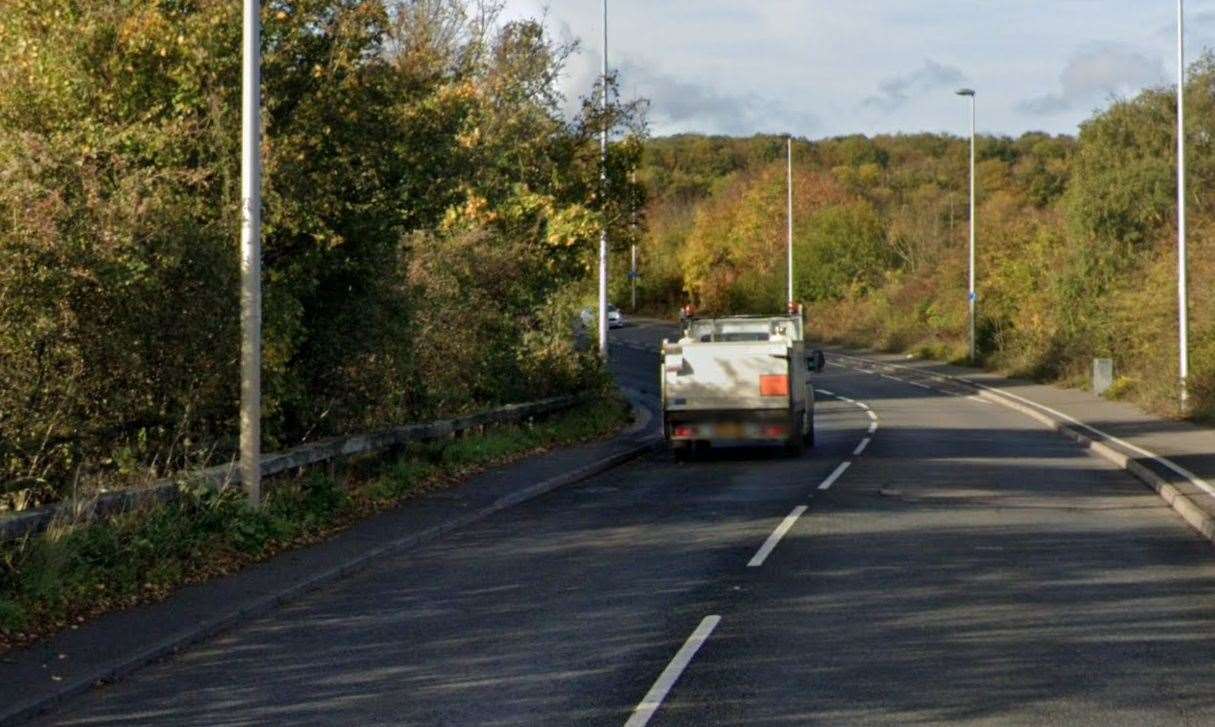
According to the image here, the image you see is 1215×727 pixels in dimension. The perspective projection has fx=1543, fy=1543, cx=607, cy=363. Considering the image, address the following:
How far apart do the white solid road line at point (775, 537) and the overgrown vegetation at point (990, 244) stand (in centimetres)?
1708

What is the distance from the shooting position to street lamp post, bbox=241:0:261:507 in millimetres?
13477

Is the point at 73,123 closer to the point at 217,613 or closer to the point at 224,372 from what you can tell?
the point at 224,372

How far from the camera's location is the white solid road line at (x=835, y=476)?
19.1m

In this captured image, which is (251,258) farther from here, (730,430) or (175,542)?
(730,430)

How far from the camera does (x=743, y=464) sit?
2309 cm

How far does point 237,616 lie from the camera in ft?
34.6

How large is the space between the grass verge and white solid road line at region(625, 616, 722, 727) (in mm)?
3977

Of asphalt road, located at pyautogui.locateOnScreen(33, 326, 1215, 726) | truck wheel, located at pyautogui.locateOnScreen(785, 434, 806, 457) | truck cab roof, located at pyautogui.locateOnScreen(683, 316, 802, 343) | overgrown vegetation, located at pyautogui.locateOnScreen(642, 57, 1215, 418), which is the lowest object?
asphalt road, located at pyautogui.locateOnScreen(33, 326, 1215, 726)

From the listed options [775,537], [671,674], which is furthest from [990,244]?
[671,674]

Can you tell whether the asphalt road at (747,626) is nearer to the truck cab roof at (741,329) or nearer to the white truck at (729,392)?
the white truck at (729,392)

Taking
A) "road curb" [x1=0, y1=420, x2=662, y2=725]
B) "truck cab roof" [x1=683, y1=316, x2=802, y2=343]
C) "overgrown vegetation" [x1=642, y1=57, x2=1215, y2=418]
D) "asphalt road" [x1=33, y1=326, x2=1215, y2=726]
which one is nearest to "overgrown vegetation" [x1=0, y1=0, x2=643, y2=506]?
"road curb" [x1=0, y1=420, x2=662, y2=725]

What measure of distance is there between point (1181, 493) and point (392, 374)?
9050 millimetres

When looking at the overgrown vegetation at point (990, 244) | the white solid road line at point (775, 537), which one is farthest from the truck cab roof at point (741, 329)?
the overgrown vegetation at point (990, 244)

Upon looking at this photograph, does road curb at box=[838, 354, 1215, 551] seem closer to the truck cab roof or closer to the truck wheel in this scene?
the truck wheel
